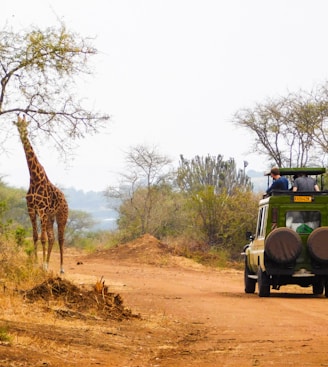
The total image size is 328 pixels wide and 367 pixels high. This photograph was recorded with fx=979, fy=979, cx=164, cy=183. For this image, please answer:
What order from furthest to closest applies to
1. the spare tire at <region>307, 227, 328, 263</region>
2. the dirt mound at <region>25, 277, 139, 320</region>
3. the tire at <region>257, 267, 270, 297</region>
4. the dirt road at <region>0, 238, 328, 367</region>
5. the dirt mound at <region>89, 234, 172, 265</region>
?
the dirt mound at <region>89, 234, 172, 265</region> < the tire at <region>257, 267, 270, 297</region> < the spare tire at <region>307, 227, 328, 263</region> < the dirt mound at <region>25, 277, 139, 320</region> < the dirt road at <region>0, 238, 328, 367</region>

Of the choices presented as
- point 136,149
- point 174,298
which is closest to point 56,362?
point 174,298

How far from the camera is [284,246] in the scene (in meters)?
17.8

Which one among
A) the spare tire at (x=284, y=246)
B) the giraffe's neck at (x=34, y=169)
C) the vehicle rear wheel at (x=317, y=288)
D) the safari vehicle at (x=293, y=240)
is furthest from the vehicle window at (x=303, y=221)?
the giraffe's neck at (x=34, y=169)

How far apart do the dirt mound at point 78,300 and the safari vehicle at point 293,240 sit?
3880mm

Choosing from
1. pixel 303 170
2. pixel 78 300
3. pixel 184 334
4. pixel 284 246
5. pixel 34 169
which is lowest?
pixel 184 334

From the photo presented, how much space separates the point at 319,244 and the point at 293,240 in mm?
476

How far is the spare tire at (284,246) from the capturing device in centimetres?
1777

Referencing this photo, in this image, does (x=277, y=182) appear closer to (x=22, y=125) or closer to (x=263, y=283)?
(x=263, y=283)

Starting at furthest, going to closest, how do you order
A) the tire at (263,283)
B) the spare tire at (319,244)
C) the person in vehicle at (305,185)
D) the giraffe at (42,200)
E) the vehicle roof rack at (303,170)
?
A: the giraffe at (42,200)
the vehicle roof rack at (303,170)
the person in vehicle at (305,185)
the tire at (263,283)
the spare tire at (319,244)

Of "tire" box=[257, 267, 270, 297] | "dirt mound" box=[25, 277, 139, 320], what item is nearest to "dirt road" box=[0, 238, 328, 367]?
"tire" box=[257, 267, 270, 297]

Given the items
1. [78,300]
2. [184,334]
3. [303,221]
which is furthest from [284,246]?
[184,334]

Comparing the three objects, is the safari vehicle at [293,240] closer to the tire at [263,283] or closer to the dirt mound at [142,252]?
the tire at [263,283]

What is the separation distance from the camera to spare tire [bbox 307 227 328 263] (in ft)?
58.2

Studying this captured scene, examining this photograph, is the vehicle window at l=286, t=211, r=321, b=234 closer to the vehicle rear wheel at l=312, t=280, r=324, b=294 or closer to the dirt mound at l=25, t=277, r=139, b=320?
the vehicle rear wheel at l=312, t=280, r=324, b=294
